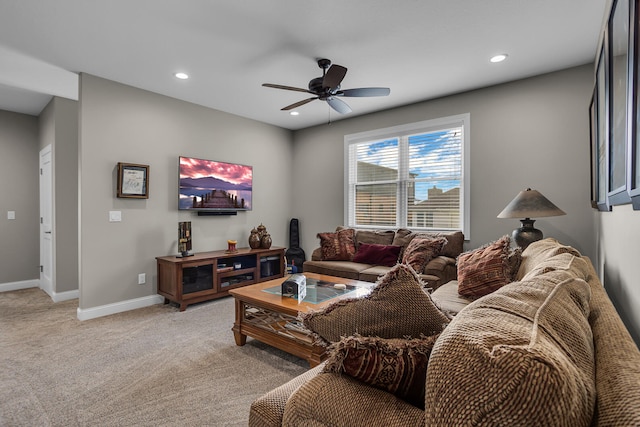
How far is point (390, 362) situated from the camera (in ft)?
2.95

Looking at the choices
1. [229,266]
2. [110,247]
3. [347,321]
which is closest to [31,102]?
[110,247]

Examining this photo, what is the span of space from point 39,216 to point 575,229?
287 inches

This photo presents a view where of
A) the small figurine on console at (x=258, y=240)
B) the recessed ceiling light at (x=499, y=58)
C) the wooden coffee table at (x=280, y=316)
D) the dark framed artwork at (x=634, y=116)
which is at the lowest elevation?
the wooden coffee table at (x=280, y=316)

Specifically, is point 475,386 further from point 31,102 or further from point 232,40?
point 31,102

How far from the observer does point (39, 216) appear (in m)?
5.03

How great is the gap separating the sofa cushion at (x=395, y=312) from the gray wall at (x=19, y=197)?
19.8 feet

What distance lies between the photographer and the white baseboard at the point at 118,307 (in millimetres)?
3560

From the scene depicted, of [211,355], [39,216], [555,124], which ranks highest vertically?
[555,124]

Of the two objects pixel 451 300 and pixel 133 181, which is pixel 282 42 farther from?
pixel 451 300

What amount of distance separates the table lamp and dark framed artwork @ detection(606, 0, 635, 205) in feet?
A: 4.27

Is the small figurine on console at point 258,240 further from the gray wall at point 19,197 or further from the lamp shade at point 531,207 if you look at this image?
the gray wall at point 19,197

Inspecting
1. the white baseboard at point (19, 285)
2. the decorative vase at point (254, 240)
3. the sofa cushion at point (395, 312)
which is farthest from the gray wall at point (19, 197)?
the sofa cushion at point (395, 312)

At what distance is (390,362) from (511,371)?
0.48 meters

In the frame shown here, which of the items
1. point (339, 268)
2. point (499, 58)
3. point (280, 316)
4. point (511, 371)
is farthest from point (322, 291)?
point (499, 58)
